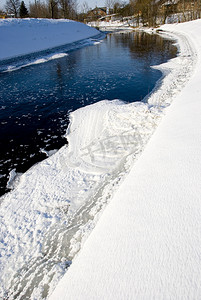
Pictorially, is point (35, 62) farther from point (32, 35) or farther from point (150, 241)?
point (150, 241)

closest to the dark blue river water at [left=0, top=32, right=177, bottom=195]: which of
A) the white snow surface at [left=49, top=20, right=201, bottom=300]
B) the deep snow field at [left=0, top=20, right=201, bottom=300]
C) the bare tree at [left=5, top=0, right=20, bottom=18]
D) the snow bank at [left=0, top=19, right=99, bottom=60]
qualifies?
the deep snow field at [left=0, top=20, right=201, bottom=300]

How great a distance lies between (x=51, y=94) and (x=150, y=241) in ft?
29.3

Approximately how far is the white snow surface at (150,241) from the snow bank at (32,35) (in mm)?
19522

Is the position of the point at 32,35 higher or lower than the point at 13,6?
lower

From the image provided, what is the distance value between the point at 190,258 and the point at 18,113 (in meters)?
7.86

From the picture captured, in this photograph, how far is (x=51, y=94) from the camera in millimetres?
9203

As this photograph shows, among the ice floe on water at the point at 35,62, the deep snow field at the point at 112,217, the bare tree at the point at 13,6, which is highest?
the bare tree at the point at 13,6

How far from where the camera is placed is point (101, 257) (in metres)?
1.90

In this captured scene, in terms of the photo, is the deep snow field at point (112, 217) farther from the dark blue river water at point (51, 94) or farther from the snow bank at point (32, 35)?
the snow bank at point (32, 35)

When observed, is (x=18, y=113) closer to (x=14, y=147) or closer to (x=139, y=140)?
(x=14, y=147)

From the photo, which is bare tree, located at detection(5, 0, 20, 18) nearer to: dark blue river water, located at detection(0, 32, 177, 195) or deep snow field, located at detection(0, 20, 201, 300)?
dark blue river water, located at detection(0, 32, 177, 195)

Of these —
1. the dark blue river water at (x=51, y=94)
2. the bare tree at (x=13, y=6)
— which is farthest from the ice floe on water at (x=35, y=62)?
the bare tree at (x=13, y=6)

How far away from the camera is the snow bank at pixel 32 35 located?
60.3ft

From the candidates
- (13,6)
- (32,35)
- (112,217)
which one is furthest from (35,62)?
(13,6)
